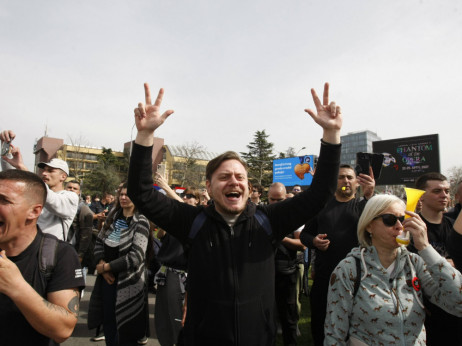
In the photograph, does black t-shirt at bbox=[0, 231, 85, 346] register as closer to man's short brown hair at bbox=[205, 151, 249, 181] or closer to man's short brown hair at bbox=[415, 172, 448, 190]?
man's short brown hair at bbox=[205, 151, 249, 181]

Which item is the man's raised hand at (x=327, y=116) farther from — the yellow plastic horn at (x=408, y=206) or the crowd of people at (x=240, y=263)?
the yellow plastic horn at (x=408, y=206)

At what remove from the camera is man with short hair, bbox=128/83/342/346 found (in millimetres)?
1996

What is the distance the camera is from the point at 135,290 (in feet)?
12.4

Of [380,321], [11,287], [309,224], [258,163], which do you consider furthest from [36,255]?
[258,163]

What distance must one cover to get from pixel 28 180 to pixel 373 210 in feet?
7.93

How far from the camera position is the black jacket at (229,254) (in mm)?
1982

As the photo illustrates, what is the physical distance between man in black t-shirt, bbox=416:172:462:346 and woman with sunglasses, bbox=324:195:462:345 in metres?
0.25

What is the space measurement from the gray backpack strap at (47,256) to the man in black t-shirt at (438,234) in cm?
260

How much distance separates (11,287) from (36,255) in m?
0.32

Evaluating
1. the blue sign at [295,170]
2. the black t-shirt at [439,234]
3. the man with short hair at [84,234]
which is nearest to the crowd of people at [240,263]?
the black t-shirt at [439,234]

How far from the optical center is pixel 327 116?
2.24 meters

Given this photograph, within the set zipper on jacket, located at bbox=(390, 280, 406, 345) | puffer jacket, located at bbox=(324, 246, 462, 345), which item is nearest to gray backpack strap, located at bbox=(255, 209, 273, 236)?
puffer jacket, located at bbox=(324, 246, 462, 345)

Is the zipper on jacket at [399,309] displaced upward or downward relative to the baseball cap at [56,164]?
downward

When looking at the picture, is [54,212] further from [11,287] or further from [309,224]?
[309,224]
